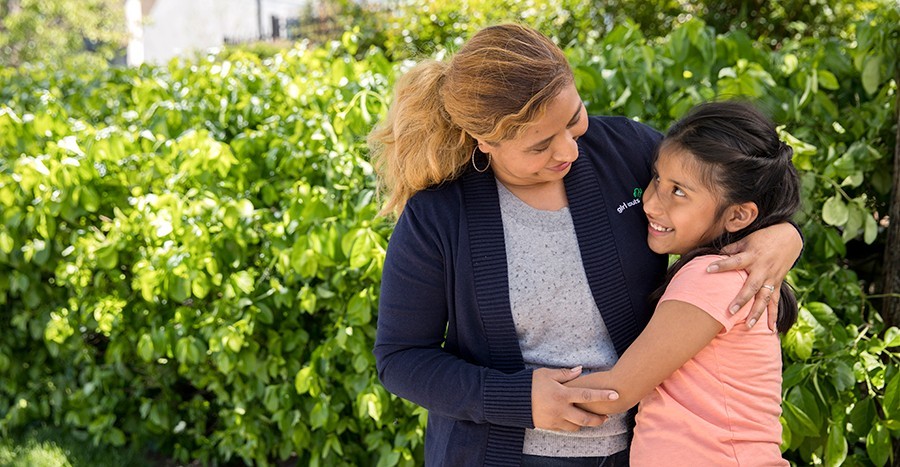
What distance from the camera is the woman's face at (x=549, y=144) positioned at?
5.99 feet

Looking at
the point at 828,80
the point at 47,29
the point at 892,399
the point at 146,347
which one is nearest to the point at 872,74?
the point at 828,80

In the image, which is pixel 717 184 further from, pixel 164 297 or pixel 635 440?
pixel 164 297

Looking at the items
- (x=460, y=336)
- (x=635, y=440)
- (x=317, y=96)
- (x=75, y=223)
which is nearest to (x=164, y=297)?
(x=75, y=223)

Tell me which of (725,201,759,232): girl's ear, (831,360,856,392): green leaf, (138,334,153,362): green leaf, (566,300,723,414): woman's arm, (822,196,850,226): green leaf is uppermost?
(725,201,759,232): girl's ear

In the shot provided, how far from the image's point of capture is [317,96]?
3352mm

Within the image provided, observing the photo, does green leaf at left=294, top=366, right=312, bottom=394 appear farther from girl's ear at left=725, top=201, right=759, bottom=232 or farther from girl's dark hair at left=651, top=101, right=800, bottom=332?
girl's ear at left=725, top=201, right=759, bottom=232

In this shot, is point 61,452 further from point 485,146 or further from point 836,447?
point 836,447

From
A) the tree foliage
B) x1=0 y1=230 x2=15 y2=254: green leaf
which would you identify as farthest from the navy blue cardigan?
the tree foliage

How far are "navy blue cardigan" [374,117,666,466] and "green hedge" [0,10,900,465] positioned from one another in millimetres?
596

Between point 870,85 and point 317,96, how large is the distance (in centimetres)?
178

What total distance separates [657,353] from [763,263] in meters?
0.27

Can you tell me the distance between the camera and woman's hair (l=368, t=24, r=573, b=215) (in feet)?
5.93

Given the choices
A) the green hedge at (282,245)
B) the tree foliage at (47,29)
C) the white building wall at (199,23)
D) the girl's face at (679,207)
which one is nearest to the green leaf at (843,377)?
the green hedge at (282,245)

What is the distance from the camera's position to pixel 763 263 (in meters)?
1.79
